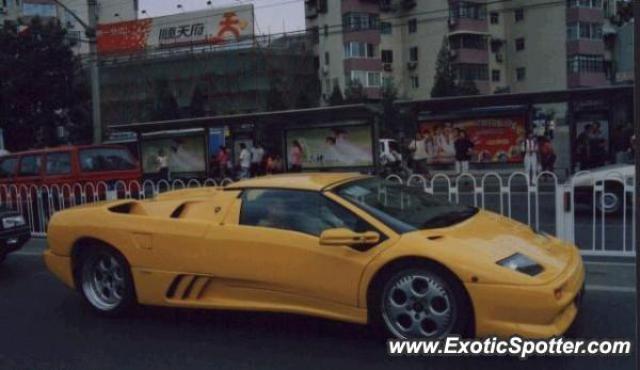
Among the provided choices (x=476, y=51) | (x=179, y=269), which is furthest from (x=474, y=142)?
(x=476, y=51)

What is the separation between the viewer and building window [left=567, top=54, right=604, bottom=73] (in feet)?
178

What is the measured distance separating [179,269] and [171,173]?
1579cm

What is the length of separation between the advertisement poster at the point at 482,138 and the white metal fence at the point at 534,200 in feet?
17.1

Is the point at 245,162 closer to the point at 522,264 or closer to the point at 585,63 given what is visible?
the point at 522,264

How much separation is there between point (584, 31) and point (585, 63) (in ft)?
8.41

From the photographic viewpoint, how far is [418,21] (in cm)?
5769

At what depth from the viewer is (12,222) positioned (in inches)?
347

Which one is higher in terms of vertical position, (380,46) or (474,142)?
(380,46)

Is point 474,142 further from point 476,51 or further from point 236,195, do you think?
point 476,51

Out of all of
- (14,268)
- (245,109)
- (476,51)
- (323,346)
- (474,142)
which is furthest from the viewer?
(476,51)

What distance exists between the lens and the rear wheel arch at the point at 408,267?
4.58 m

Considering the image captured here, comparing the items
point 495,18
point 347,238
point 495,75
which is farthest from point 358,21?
point 347,238

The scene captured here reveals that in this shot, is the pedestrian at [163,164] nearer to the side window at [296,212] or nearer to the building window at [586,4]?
the side window at [296,212]

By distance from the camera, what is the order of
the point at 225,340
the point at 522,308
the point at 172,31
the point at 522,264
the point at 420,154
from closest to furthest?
the point at 522,308 → the point at 522,264 → the point at 225,340 → the point at 420,154 → the point at 172,31
